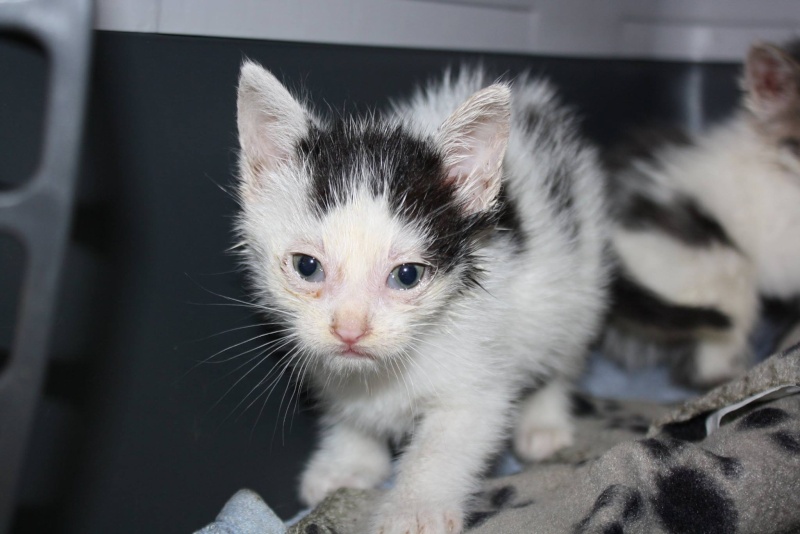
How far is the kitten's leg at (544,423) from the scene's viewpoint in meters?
1.95

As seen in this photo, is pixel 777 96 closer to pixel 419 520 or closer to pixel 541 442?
pixel 541 442

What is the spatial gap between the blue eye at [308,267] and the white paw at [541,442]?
0.86 meters

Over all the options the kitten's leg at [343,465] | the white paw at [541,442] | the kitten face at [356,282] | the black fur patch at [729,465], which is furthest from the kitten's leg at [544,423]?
the kitten face at [356,282]

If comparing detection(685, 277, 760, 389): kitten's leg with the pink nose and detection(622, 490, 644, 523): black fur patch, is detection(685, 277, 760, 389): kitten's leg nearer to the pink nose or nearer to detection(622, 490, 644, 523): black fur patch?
detection(622, 490, 644, 523): black fur patch

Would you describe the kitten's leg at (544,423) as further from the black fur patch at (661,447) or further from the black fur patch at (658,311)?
the black fur patch at (661,447)

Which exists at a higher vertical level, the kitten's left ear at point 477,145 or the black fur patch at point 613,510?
the kitten's left ear at point 477,145

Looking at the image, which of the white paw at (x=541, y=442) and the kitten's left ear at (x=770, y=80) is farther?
the kitten's left ear at (x=770, y=80)

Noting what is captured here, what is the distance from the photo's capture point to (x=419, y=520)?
147cm

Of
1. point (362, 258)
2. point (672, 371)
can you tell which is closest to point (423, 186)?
point (362, 258)

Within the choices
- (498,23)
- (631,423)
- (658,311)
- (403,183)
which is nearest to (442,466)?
(403,183)

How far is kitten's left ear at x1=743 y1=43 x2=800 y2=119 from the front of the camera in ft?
6.73

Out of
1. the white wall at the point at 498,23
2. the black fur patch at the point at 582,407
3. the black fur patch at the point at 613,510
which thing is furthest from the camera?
the black fur patch at the point at 582,407

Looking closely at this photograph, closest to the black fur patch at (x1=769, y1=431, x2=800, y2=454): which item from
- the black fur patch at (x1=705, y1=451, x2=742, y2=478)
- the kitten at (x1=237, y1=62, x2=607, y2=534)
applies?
the black fur patch at (x1=705, y1=451, x2=742, y2=478)

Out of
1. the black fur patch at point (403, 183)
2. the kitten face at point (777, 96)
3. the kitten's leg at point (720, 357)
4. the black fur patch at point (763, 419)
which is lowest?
the black fur patch at point (763, 419)
